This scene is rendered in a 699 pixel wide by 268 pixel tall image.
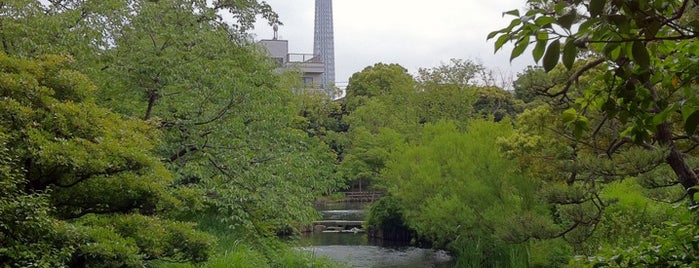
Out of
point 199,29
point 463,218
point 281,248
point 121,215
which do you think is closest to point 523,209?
point 463,218

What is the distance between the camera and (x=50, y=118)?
17.8 ft

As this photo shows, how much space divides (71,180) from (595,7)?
5289 mm

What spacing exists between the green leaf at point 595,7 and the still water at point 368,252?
13.1 m

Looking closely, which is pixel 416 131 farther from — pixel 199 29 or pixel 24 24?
pixel 24 24

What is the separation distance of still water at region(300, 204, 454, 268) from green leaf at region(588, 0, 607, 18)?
13112 millimetres

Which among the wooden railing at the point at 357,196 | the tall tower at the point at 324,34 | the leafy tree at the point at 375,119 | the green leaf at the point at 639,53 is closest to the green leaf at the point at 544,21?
the green leaf at the point at 639,53

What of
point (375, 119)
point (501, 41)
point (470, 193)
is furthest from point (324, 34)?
point (501, 41)

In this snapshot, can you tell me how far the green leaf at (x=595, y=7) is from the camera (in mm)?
1396

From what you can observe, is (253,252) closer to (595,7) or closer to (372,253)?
(595,7)

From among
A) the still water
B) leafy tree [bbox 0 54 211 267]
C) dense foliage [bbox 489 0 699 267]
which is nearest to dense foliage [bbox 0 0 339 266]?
leafy tree [bbox 0 54 211 267]

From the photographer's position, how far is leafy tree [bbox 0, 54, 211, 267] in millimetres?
4844

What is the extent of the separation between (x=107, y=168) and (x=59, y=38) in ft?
8.97

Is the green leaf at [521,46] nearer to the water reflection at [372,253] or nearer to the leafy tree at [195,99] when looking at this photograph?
the leafy tree at [195,99]

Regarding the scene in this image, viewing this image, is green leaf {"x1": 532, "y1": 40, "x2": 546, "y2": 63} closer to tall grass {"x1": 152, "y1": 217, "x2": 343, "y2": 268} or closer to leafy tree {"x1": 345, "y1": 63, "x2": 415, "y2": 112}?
tall grass {"x1": 152, "y1": 217, "x2": 343, "y2": 268}
